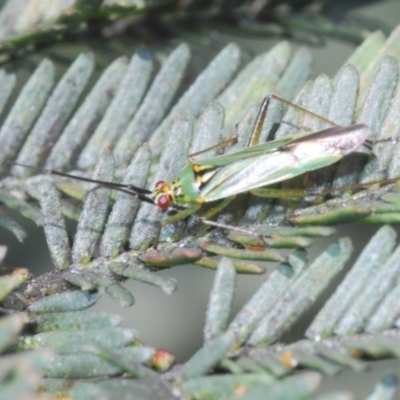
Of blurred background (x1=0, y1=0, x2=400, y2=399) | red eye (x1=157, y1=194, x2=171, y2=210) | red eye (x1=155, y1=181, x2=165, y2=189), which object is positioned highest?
red eye (x1=155, y1=181, x2=165, y2=189)

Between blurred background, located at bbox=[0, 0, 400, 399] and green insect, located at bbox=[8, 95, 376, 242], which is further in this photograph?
blurred background, located at bbox=[0, 0, 400, 399]

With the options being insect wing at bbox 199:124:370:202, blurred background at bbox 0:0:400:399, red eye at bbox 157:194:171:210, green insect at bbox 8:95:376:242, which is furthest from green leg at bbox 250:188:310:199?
blurred background at bbox 0:0:400:399

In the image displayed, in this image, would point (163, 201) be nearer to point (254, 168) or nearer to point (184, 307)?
point (254, 168)

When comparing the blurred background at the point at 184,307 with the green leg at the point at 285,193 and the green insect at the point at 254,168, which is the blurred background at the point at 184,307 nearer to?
the green insect at the point at 254,168

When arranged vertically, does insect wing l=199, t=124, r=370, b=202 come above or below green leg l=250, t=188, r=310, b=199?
above

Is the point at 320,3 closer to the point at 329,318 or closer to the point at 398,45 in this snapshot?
the point at 398,45

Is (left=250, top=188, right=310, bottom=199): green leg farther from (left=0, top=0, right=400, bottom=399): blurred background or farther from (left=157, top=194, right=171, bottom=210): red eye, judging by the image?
(left=0, top=0, right=400, bottom=399): blurred background

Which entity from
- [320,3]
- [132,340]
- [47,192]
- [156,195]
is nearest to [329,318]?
[132,340]

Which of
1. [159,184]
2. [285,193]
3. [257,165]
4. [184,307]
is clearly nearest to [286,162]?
[257,165]
